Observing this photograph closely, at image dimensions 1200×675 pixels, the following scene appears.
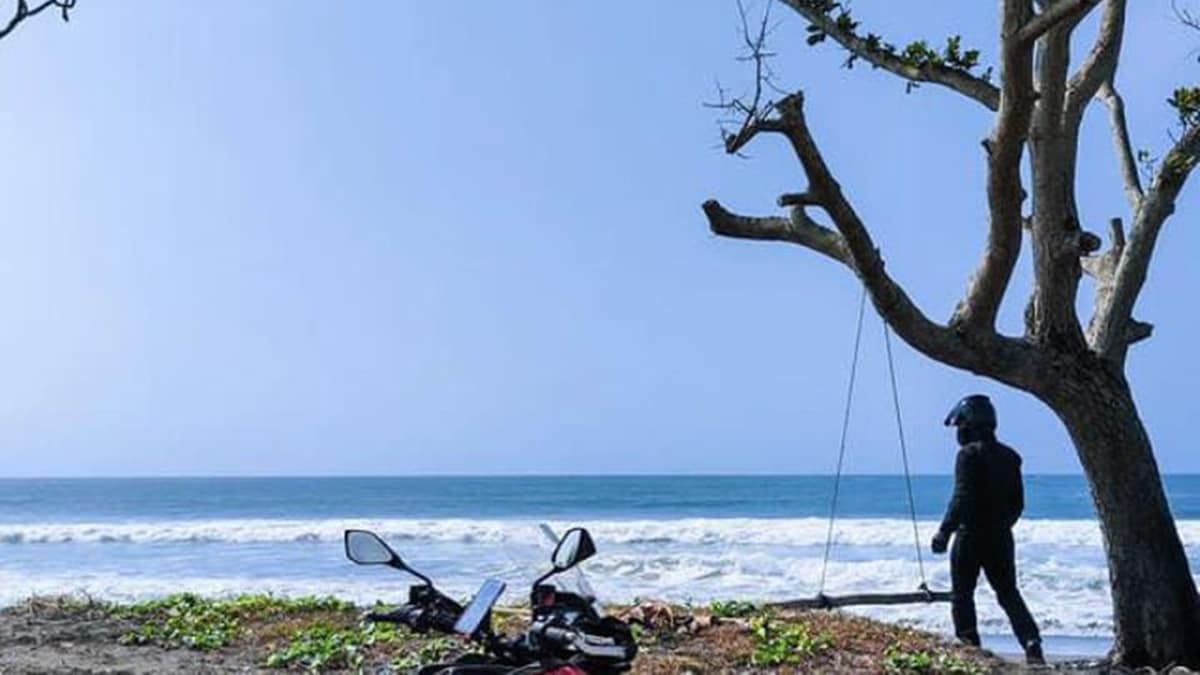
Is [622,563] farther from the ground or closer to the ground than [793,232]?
closer to the ground

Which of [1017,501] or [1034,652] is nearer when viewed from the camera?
[1034,652]

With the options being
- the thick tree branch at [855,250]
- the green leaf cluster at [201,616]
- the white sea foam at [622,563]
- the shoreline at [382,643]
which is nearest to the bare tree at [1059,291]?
the thick tree branch at [855,250]

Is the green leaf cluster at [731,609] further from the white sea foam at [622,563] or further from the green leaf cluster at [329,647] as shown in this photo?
the green leaf cluster at [329,647]

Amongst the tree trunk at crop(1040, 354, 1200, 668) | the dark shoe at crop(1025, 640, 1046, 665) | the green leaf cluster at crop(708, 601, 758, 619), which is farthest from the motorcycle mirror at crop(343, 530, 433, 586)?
the dark shoe at crop(1025, 640, 1046, 665)

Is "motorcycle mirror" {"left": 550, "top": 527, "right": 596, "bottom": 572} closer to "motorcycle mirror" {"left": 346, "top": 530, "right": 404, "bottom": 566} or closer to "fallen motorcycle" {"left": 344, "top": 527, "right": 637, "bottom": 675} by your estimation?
"fallen motorcycle" {"left": 344, "top": 527, "right": 637, "bottom": 675}

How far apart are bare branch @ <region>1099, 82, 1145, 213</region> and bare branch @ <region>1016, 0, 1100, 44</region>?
2.44 metres

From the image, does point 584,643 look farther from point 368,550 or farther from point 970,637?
point 970,637

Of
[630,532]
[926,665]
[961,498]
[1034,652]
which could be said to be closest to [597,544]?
[961,498]

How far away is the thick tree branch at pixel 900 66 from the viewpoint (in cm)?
990

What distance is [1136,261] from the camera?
9953 mm

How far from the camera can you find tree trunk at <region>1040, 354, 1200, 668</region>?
9.36m

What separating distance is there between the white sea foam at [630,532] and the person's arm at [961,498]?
21.4 m

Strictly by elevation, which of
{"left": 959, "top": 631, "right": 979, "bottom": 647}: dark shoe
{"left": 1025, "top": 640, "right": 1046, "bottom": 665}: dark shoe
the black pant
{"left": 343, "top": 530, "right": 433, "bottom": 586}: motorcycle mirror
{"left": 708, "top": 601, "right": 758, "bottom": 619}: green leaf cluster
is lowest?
{"left": 1025, "top": 640, "right": 1046, "bottom": 665}: dark shoe

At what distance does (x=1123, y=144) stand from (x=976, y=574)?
3.54 meters
